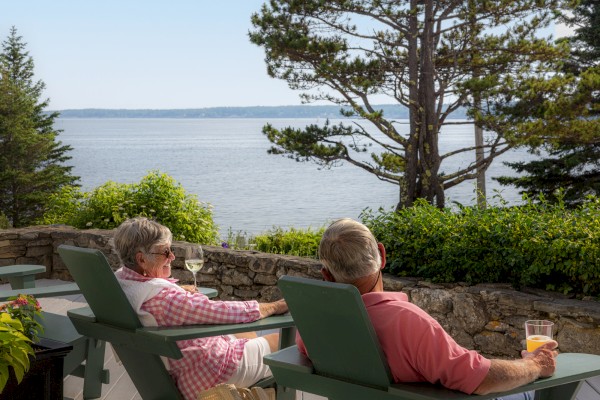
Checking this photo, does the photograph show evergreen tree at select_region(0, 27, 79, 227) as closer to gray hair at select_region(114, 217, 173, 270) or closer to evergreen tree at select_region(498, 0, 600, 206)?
evergreen tree at select_region(498, 0, 600, 206)

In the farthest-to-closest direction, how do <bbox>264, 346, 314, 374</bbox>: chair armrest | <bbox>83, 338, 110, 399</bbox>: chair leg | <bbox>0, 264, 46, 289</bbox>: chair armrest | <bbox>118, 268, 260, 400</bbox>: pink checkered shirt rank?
<bbox>0, 264, 46, 289</bbox>: chair armrest, <bbox>83, 338, 110, 399</bbox>: chair leg, <bbox>118, 268, 260, 400</bbox>: pink checkered shirt, <bbox>264, 346, 314, 374</bbox>: chair armrest

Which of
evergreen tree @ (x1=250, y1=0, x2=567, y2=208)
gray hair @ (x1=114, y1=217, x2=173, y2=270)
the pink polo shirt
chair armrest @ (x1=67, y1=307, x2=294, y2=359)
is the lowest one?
chair armrest @ (x1=67, y1=307, x2=294, y2=359)

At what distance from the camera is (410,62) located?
46.1ft

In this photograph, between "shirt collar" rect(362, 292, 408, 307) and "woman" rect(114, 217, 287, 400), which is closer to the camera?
"shirt collar" rect(362, 292, 408, 307)

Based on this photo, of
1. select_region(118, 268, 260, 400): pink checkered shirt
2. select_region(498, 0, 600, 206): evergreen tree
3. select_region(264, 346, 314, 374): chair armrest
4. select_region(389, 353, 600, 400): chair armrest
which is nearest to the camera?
select_region(389, 353, 600, 400): chair armrest

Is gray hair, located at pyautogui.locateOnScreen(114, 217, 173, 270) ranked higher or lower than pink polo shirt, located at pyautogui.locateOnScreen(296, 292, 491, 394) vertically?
higher

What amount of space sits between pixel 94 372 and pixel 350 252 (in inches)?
73.2

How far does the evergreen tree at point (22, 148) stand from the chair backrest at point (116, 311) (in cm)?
2746

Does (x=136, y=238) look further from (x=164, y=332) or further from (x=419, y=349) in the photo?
(x=419, y=349)

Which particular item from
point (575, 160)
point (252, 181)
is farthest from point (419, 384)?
point (252, 181)

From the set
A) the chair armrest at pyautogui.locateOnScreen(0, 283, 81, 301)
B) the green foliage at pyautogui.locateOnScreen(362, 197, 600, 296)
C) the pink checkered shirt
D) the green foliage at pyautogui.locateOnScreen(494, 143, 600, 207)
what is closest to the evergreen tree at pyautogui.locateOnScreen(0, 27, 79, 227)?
the green foliage at pyautogui.locateOnScreen(494, 143, 600, 207)

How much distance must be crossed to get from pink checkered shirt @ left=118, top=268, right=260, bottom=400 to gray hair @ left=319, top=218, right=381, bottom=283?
0.75 m

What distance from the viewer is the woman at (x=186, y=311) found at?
2990mm

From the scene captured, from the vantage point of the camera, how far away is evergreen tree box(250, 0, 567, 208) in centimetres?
1329
